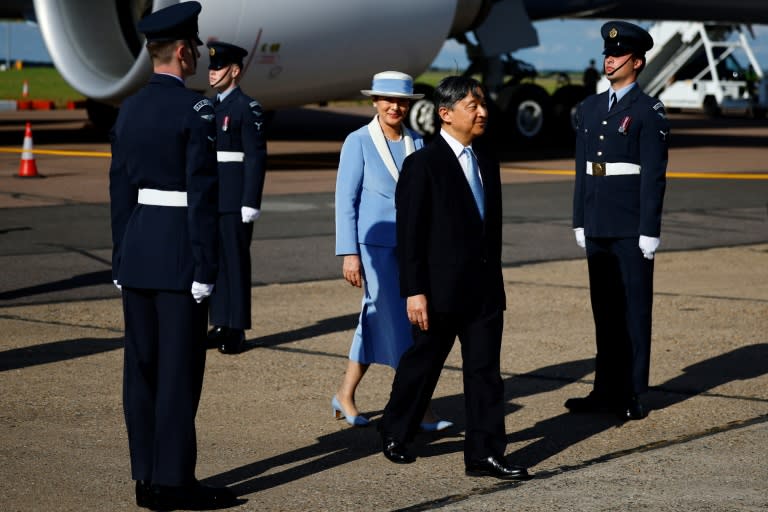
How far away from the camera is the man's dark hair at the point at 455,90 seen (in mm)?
5535

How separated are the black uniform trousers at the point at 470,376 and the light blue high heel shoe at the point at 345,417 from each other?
668 millimetres

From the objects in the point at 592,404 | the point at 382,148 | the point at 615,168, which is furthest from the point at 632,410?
the point at 382,148

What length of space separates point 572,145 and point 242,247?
16.6m

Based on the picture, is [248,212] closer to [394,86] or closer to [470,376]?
[394,86]

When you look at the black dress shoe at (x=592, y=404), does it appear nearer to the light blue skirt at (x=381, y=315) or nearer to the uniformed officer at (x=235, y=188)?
the light blue skirt at (x=381, y=315)

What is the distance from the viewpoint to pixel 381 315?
6270 mm

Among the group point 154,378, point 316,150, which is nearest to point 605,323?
point 154,378

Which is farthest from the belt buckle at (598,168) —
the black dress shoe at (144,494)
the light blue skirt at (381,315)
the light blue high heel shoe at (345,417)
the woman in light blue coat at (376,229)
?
the black dress shoe at (144,494)

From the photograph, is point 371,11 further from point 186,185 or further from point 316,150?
point 186,185

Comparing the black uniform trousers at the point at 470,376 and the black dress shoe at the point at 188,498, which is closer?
the black dress shoe at the point at 188,498

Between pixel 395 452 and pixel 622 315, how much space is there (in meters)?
1.70

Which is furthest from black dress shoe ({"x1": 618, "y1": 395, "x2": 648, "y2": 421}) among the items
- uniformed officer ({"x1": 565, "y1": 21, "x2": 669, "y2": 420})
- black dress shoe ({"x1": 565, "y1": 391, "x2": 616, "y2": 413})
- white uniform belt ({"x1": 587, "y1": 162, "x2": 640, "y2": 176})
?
white uniform belt ({"x1": 587, "y1": 162, "x2": 640, "y2": 176})

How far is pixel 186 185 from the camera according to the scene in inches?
195

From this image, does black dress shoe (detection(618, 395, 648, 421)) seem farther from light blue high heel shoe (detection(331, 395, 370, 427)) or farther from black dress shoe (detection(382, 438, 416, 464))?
black dress shoe (detection(382, 438, 416, 464))
